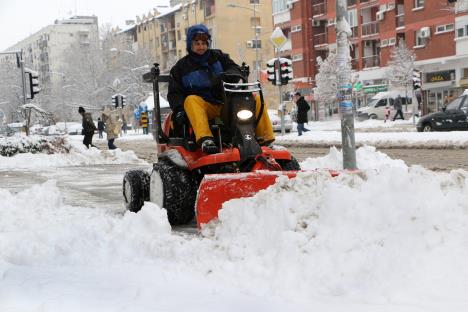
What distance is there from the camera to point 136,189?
6.23 meters

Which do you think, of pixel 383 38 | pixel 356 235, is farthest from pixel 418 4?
pixel 356 235

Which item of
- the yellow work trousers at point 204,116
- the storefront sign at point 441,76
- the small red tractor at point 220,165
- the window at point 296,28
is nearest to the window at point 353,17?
the window at point 296,28

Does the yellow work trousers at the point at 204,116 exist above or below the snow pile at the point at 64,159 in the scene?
above

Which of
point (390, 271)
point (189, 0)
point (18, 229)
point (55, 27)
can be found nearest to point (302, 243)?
point (390, 271)

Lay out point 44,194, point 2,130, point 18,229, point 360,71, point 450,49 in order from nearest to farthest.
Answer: point 18,229 < point 44,194 < point 2,130 < point 450,49 < point 360,71

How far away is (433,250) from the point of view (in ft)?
Answer: 11.5

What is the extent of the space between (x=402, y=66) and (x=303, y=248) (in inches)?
1623

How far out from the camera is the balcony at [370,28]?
163ft

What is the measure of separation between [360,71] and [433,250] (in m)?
48.6

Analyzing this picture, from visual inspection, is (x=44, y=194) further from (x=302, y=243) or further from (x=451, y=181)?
(x=451, y=181)

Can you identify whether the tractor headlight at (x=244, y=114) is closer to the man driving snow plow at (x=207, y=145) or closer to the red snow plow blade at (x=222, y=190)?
the man driving snow plow at (x=207, y=145)

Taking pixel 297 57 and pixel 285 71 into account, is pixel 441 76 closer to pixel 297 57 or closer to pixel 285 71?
pixel 297 57

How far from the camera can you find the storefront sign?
41.8 meters

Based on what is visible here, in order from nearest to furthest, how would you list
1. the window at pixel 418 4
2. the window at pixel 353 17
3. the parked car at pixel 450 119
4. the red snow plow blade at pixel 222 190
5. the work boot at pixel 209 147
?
1. the red snow plow blade at pixel 222 190
2. the work boot at pixel 209 147
3. the parked car at pixel 450 119
4. the window at pixel 418 4
5. the window at pixel 353 17
